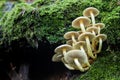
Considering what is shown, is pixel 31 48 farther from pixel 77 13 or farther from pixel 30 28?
pixel 77 13

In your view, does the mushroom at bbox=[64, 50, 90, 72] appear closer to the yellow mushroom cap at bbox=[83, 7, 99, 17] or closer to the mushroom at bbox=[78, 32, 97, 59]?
the mushroom at bbox=[78, 32, 97, 59]

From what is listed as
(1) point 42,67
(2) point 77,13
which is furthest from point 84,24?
(1) point 42,67

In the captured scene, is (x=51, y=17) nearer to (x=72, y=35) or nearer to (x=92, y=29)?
(x=72, y=35)

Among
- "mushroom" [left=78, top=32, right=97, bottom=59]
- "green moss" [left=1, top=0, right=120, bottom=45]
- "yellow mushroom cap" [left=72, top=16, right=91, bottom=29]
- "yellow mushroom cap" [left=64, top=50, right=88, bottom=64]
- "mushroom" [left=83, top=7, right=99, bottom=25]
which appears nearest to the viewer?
"yellow mushroom cap" [left=64, top=50, right=88, bottom=64]

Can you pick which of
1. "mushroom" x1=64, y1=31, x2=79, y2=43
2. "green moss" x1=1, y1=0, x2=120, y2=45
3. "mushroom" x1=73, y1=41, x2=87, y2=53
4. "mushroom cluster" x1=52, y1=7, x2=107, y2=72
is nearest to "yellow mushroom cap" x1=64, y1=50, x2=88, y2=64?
"mushroom cluster" x1=52, y1=7, x2=107, y2=72

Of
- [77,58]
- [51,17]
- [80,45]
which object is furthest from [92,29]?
[51,17]

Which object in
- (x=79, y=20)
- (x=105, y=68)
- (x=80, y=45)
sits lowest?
(x=105, y=68)

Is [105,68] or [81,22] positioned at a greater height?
[81,22]
